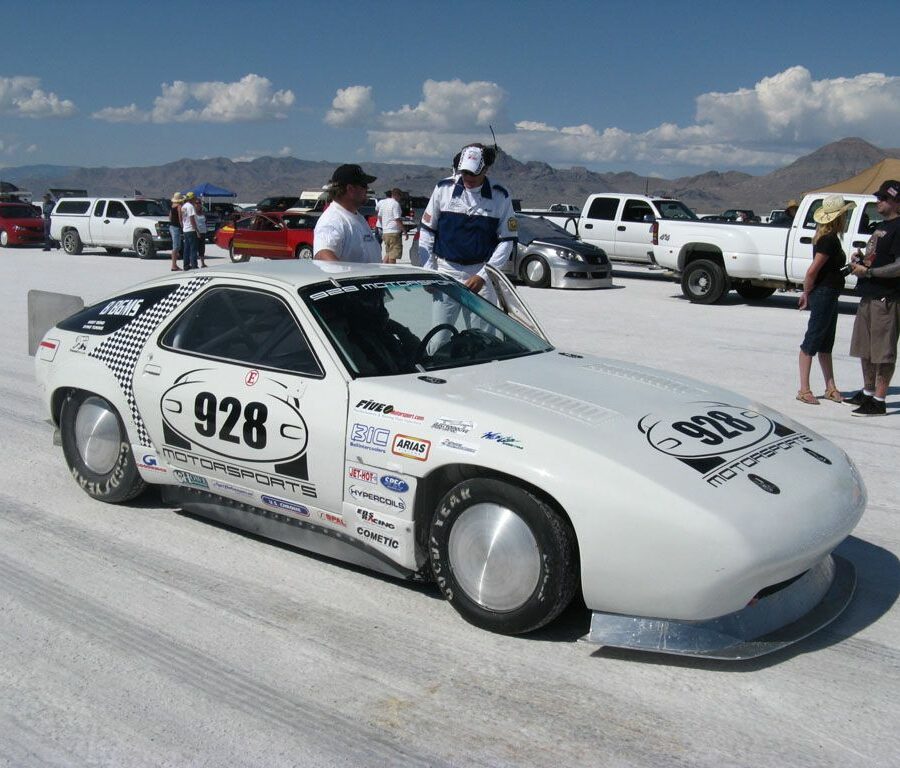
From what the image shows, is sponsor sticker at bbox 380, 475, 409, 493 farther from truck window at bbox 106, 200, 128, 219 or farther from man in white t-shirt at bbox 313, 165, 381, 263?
truck window at bbox 106, 200, 128, 219

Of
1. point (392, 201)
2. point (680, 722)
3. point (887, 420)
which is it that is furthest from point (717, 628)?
point (392, 201)

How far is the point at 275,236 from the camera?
22672 millimetres

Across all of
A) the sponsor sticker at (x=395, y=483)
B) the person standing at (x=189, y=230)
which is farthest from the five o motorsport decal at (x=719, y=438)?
the person standing at (x=189, y=230)

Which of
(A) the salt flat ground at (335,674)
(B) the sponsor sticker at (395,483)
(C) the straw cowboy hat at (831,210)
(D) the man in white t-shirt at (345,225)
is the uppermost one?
(C) the straw cowboy hat at (831,210)

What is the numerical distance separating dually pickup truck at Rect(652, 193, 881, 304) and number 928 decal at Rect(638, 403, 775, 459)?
11.3m

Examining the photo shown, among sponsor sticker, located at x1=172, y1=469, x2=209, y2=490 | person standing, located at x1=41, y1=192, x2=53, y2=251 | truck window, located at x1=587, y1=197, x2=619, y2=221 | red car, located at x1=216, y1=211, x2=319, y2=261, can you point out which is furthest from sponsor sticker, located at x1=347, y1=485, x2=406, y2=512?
person standing, located at x1=41, y1=192, x2=53, y2=251

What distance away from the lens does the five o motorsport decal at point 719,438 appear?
3.59m

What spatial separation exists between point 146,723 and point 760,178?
15124cm

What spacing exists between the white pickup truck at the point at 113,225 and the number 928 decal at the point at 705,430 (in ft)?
75.0

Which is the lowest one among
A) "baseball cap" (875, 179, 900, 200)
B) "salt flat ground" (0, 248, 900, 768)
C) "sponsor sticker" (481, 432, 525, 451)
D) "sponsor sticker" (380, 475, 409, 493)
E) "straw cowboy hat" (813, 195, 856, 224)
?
"salt flat ground" (0, 248, 900, 768)

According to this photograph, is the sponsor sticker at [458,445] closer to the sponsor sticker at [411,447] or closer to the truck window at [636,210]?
the sponsor sticker at [411,447]

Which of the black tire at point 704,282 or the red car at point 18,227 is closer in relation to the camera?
the black tire at point 704,282

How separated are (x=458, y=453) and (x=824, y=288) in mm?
5422

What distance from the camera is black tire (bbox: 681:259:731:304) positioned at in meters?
15.9
